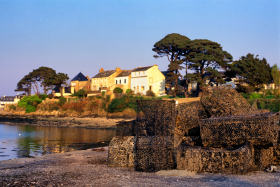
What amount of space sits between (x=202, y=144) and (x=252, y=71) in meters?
36.8

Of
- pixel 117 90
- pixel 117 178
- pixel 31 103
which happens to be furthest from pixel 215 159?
pixel 31 103

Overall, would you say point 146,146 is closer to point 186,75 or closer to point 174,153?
point 174,153

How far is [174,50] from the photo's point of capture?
5131 centimetres

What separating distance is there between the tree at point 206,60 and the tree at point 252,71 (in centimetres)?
263

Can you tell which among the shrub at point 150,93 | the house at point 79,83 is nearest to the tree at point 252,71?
the shrub at point 150,93

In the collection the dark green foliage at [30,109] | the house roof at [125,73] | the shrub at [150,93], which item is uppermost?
the house roof at [125,73]

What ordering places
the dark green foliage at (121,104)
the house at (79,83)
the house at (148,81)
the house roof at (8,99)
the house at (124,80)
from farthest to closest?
the house roof at (8,99)
the house at (79,83)
the house at (124,80)
the house at (148,81)
the dark green foliage at (121,104)

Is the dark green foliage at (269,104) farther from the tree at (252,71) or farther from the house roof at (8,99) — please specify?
the house roof at (8,99)

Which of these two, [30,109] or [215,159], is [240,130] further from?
[30,109]

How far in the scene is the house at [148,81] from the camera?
5688cm

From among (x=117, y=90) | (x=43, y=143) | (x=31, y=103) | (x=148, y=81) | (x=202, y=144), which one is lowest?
(x=43, y=143)

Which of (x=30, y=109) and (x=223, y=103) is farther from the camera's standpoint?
(x=30, y=109)

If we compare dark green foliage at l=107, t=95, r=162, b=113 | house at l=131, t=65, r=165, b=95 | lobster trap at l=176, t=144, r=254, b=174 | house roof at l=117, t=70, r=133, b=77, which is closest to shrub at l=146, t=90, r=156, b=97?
house at l=131, t=65, r=165, b=95

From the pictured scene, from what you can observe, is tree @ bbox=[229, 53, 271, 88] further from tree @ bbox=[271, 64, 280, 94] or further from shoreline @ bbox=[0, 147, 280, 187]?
shoreline @ bbox=[0, 147, 280, 187]
